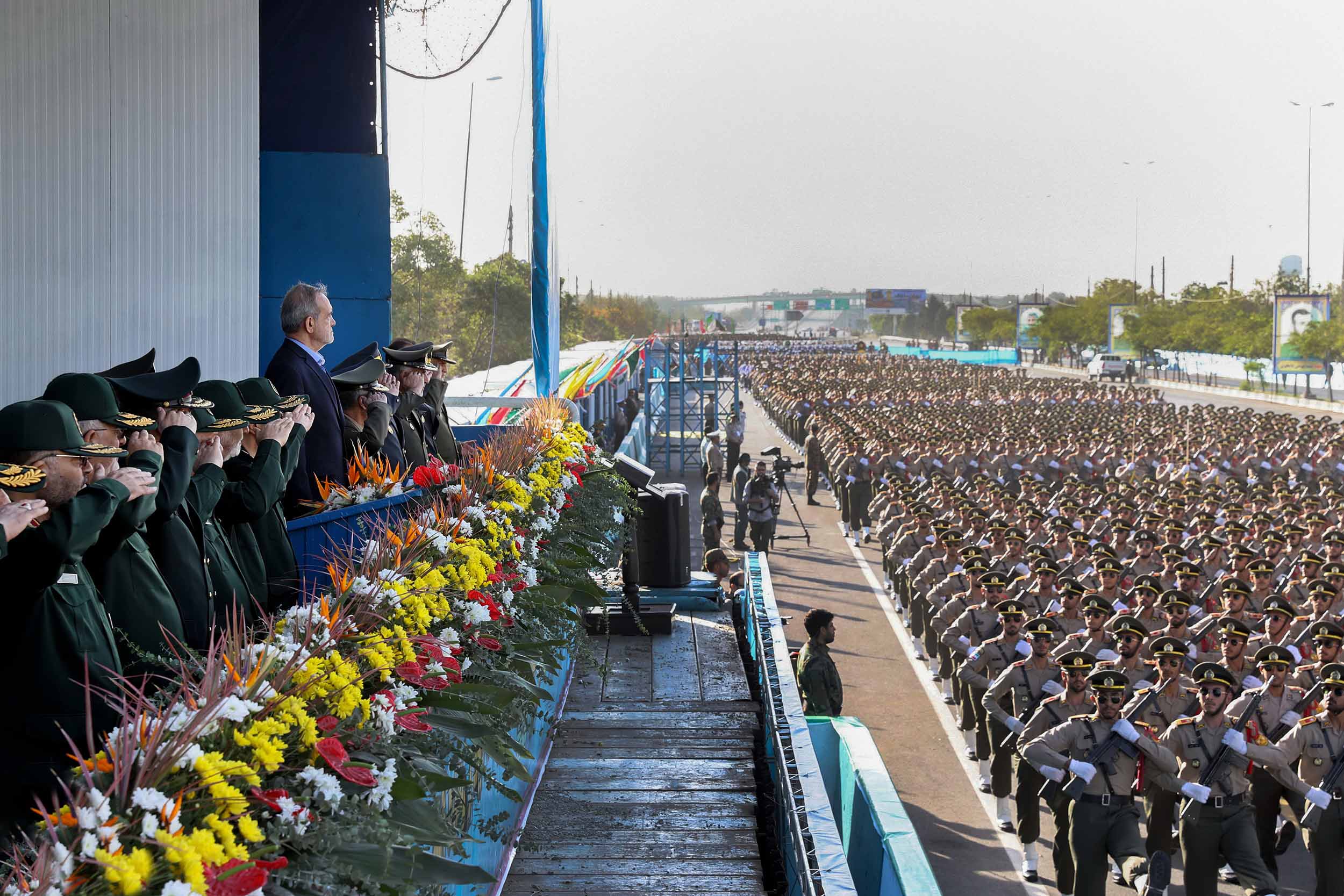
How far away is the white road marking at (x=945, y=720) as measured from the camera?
909 centimetres

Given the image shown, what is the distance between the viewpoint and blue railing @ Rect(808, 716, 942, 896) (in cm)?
609

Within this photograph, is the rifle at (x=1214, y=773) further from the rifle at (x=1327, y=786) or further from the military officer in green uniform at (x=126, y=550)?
the military officer in green uniform at (x=126, y=550)

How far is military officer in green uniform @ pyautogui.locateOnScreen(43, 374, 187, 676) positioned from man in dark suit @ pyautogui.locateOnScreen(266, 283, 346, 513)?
163 cm

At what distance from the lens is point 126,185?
7.96 m

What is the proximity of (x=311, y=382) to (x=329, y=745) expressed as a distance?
3364 mm

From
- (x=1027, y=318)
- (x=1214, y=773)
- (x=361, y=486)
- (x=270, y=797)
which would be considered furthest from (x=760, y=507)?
(x=1027, y=318)

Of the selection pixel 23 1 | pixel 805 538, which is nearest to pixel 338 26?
pixel 23 1

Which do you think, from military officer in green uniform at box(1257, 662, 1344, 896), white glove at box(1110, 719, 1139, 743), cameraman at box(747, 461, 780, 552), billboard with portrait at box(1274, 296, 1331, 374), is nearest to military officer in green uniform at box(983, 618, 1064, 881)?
white glove at box(1110, 719, 1139, 743)

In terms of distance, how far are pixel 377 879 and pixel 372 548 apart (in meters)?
1.38

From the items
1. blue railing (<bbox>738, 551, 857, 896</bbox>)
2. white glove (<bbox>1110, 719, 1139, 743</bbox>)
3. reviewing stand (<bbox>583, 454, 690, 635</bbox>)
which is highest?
reviewing stand (<bbox>583, 454, 690, 635</bbox>)

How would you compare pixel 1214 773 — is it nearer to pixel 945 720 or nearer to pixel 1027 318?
pixel 945 720

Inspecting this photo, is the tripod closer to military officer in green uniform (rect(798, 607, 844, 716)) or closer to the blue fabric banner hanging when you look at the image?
the blue fabric banner hanging

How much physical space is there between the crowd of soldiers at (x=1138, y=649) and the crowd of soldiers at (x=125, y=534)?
5311 mm

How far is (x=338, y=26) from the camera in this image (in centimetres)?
1197
